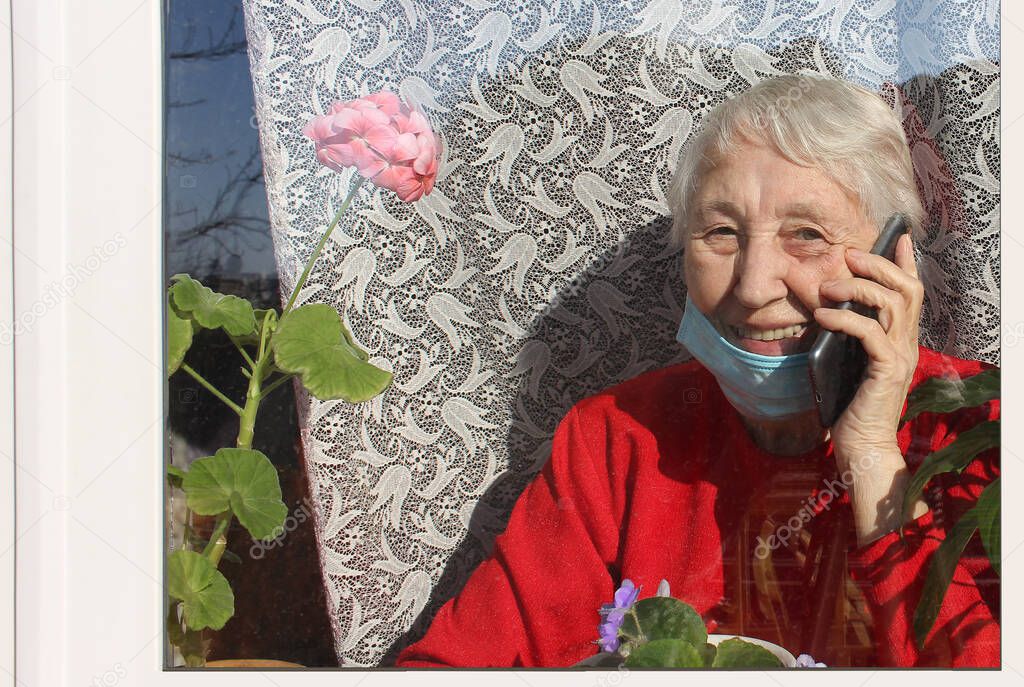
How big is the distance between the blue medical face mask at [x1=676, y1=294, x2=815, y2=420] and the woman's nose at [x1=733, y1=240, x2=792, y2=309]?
6cm

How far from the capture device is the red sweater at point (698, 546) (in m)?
1.23

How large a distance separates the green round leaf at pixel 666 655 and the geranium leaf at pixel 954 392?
413 mm

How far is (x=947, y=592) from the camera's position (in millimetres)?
1224

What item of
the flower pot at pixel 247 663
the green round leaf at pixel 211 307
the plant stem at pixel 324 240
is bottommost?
the flower pot at pixel 247 663

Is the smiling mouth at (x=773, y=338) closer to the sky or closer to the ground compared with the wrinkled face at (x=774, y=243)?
closer to the ground

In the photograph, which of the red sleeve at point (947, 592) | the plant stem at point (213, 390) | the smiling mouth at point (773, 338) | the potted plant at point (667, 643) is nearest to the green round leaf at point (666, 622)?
the potted plant at point (667, 643)

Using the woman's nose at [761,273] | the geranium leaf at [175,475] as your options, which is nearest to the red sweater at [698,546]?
the woman's nose at [761,273]

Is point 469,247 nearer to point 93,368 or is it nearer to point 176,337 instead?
point 176,337

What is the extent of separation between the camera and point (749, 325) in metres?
1.22

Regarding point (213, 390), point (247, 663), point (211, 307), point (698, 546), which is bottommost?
point (247, 663)

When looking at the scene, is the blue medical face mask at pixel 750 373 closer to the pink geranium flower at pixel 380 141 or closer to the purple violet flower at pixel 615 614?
the purple violet flower at pixel 615 614

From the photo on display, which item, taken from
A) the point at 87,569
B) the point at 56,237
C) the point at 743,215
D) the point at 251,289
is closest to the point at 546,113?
the point at 743,215

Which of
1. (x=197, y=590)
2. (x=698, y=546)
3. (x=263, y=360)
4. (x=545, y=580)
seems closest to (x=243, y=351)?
(x=263, y=360)

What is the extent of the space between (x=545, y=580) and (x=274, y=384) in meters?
0.42
